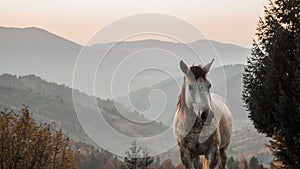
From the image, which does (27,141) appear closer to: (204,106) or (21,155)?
(21,155)

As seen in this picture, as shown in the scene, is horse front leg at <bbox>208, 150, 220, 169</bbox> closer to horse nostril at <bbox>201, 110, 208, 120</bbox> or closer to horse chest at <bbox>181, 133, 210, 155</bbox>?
horse chest at <bbox>181, 133, 210, 155</bbox>

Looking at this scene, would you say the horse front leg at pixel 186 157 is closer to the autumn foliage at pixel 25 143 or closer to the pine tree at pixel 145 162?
the autumn foliage at pixel 25 143

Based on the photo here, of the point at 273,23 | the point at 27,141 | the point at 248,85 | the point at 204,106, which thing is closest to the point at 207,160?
the point at 204,106

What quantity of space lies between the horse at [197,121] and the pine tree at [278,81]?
416cm

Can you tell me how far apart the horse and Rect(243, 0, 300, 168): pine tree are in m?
4.16

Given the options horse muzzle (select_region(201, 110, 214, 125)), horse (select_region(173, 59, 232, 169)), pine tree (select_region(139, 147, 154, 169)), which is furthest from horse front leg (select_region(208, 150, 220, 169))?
pine tree (select_region(139, 147, 154, 169))

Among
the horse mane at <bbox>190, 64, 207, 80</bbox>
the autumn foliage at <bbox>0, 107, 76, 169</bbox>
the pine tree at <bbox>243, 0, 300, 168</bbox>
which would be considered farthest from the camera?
the pine tree at <bbox>243, 0, 300, 168</bbox>

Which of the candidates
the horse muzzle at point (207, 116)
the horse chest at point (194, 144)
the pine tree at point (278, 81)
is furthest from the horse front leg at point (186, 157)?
the pine tree at point (278, 81)

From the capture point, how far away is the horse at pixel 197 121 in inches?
393

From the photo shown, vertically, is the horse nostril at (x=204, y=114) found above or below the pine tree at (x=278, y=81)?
below

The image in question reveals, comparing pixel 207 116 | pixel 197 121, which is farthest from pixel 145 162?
pixel 207 116

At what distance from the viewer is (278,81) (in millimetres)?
15500

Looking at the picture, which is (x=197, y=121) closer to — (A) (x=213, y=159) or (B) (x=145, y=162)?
(A) (x=213, y=159)

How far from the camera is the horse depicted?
9.98 m
